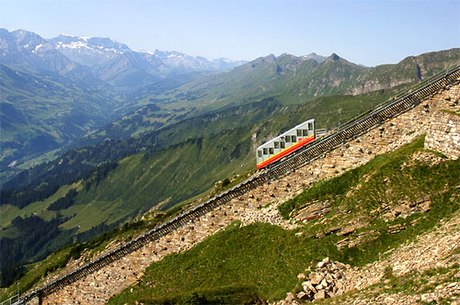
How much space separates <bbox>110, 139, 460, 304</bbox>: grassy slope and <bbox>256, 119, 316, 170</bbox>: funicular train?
32.0ft

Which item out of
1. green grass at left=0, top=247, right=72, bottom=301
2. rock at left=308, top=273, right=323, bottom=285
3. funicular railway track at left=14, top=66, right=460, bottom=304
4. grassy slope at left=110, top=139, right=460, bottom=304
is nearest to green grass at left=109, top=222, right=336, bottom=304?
grassy slope at left=110, top=139, right=460, bottom=304

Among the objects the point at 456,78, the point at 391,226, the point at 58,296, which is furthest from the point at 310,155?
the point at 58,296

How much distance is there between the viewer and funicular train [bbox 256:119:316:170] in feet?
166

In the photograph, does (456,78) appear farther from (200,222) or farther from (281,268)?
(200,222)

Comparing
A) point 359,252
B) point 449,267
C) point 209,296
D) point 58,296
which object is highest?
point 449,267

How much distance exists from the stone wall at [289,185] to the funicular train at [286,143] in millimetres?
6327

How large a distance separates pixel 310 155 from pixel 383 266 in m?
17.8

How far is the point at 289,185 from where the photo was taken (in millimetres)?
45125

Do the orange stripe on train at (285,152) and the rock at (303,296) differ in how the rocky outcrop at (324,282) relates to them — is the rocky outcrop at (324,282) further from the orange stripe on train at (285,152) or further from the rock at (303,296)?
the orange stripe on train at (285,152)

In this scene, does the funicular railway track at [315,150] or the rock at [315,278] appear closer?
the rock at [315,278]

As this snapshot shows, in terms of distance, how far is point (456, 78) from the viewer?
42500mm

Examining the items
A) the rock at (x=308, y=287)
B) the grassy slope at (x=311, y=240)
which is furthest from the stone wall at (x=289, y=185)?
the rock at (x=308, y=287)

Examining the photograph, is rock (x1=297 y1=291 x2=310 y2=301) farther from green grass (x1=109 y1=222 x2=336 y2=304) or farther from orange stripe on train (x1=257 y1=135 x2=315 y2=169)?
orange stripe on train (x1=257 y1=135 x2=315 y2=169)

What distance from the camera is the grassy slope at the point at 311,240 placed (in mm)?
33406
